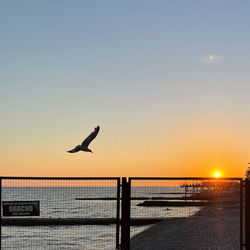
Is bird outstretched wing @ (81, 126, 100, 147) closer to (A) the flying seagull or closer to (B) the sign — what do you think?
(A) the flying seagull

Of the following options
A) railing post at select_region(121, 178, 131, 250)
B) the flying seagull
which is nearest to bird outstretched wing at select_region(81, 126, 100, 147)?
the flying seagull

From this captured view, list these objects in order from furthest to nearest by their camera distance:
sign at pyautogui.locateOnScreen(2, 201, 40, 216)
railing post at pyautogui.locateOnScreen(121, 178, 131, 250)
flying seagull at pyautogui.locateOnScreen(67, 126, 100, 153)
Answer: railing post at pyautogui.locateOnScreen(121, 178, 131, 250), sign at pyautogui.locateOnScreen(2, 201, 40, 216), flying seagull at pyautogui.locateOnScreen(67, 126, 100, 153)

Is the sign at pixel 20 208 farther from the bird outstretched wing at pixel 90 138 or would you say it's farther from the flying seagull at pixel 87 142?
the bird outstretched wing at pixel 90 138

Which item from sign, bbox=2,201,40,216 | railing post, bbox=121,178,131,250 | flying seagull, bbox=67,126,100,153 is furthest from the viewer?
railing post, bbox=121,178,131,250

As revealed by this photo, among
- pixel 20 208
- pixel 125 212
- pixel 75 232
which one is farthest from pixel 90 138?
pixel 75 232

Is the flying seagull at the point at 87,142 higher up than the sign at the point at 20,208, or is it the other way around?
the flying seagull at the point at 87,142

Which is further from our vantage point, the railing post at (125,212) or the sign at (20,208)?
the railing post at (125,212)

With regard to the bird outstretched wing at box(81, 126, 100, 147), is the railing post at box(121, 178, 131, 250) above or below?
below

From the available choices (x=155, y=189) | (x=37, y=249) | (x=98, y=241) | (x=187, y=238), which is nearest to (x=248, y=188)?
(x=155, y=189)

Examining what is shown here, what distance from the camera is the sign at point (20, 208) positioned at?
1324cm

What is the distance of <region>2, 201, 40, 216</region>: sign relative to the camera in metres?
13.2

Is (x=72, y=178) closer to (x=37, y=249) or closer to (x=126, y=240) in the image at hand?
(x=126, y=240)

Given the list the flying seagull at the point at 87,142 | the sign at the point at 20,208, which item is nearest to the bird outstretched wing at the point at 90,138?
the flying seagull at the point at 87,142

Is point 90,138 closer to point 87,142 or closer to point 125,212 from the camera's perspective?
point 87,142
